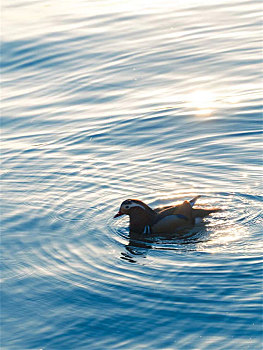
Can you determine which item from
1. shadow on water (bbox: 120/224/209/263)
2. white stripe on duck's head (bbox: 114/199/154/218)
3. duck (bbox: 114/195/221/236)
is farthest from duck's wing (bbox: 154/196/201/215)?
shadow on water (bbox: 120/224/209/263)

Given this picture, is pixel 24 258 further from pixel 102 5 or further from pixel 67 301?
pixel 102 5

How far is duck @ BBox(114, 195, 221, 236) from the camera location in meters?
12.7

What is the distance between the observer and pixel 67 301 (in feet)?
35.0

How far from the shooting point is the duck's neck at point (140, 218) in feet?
41.2

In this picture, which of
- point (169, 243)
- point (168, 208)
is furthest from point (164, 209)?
point (169, 243)

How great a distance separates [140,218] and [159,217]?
42 cm

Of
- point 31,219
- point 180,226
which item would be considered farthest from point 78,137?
point 180,226

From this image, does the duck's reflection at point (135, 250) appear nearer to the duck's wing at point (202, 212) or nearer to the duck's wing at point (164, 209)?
the duck's wing at point (164, 209)

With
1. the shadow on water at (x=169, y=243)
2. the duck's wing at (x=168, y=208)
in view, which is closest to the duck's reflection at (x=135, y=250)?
the shadow on water at (x=169, y=243)

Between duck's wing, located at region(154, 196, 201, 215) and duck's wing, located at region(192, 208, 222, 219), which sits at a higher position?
duck's wing, located at region(154, 196, 201, 215)

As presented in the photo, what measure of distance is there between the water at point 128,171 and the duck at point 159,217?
0.33 m

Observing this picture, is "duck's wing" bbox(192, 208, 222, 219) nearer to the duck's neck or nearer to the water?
the water

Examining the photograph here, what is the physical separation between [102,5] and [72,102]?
8970mm

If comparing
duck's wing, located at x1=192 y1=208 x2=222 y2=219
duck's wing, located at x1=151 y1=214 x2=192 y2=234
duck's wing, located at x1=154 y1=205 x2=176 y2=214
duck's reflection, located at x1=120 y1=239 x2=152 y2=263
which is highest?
duck's wing, located at x1=154 y1=205 x2=176 y2=214
